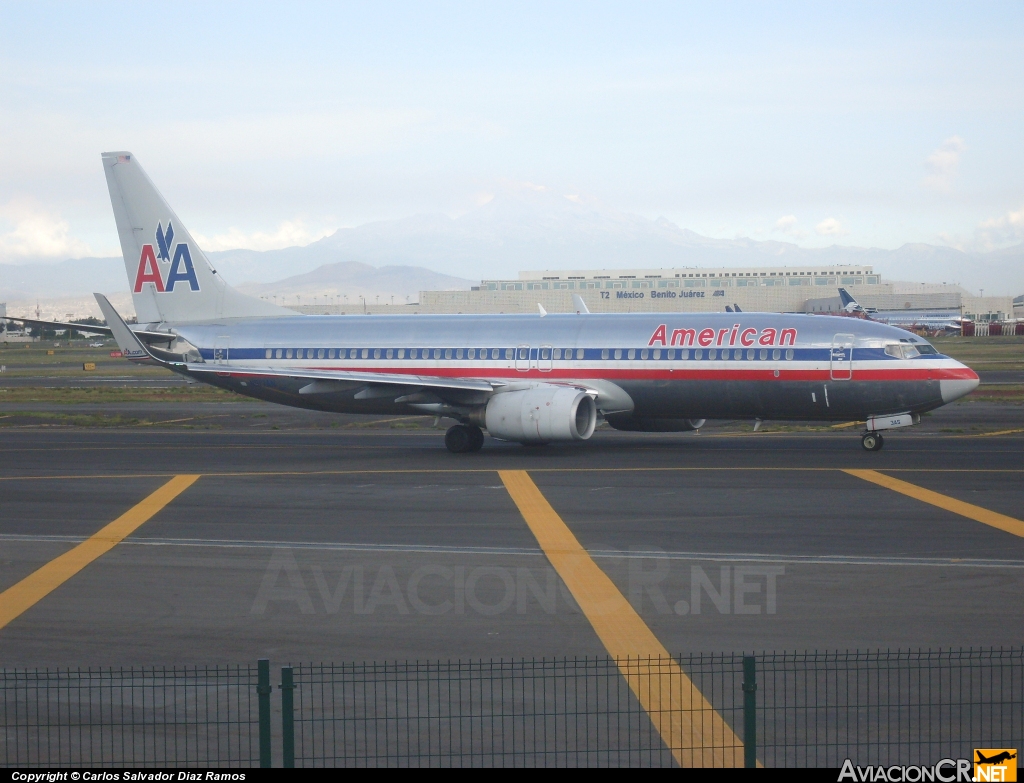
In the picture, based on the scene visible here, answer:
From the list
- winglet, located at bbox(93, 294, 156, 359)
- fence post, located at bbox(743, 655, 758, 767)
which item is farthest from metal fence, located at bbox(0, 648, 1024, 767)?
winglet, located at bbox(93, 294, 156, 359)

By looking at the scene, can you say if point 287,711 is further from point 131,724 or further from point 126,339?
point 126,339

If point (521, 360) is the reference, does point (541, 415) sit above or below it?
below

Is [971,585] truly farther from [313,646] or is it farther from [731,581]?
[313,646]

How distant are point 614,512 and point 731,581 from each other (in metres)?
5.77

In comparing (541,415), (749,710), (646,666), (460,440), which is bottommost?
(646,666)

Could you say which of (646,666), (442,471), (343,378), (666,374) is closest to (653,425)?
(666,374)

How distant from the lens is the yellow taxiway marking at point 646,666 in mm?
8859

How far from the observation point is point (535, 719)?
9703mm

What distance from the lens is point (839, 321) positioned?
99.6ft

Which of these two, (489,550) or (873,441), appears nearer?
(489,550)

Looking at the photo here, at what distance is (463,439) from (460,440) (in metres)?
0.09

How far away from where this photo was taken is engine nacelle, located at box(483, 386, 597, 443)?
29.4m

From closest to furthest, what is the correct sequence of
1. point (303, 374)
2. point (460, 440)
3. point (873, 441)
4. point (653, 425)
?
point (873, 441) < point (460, 440) < point (303, 374) < point (653, 425)

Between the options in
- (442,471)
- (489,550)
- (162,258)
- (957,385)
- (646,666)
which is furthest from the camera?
(162,258)
